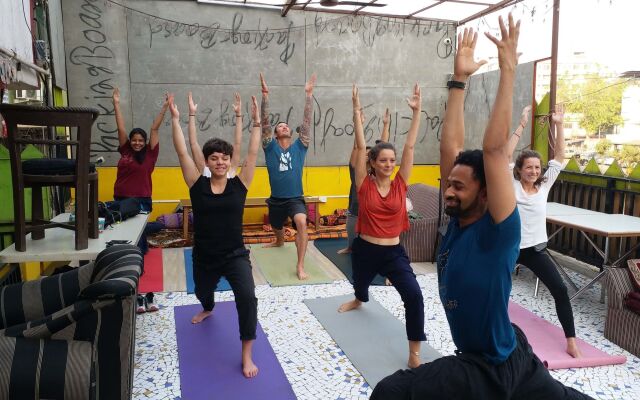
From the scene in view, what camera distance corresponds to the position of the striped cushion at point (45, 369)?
197 cm

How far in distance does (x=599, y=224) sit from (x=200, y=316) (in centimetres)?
355

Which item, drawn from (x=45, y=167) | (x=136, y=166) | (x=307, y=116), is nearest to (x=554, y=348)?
(x=307, y=116)

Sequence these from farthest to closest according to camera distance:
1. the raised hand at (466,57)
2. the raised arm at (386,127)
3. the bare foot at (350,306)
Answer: the raised arm at (386,127) → the bare foot at (350,306) → the raised hand at (466,57)

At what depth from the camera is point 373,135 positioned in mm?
8555

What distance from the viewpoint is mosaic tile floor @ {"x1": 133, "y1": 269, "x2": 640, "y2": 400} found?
10.2 feet

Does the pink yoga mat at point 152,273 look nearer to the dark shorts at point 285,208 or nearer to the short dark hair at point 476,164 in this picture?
the dark shorts at point 285,208

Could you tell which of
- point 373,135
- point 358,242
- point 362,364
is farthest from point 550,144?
point 362,364

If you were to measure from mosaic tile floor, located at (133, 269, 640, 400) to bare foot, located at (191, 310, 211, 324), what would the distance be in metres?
0.18

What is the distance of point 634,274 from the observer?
365 cm

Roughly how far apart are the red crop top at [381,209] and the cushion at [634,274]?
1.74 meters

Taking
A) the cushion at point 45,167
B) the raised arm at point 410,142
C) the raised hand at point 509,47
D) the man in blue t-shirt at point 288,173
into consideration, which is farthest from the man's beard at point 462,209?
the man in blue t-shirt at point 288,173

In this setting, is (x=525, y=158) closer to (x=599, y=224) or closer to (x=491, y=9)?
(x=599, y=224)

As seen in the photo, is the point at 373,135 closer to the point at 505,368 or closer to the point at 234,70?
the point at 234,70

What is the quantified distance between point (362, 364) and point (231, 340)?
1.02 meters
